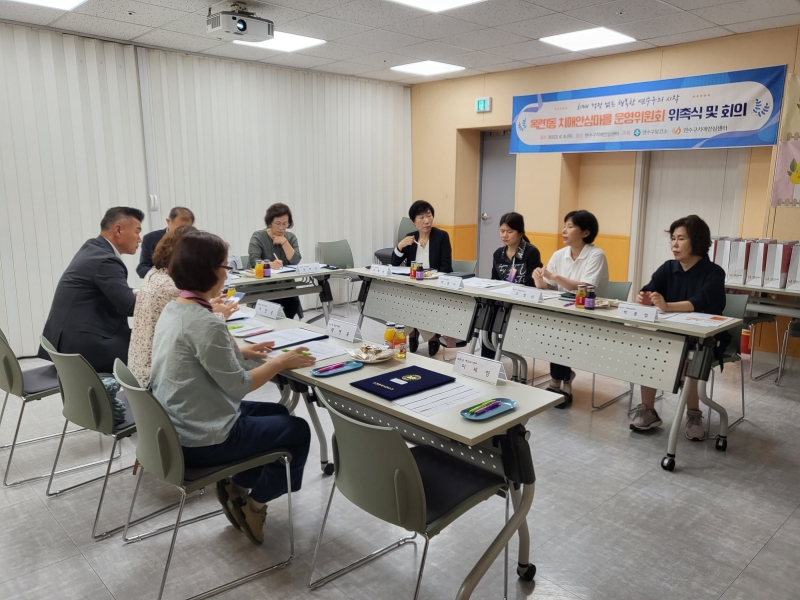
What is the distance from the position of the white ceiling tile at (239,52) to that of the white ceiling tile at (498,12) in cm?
210

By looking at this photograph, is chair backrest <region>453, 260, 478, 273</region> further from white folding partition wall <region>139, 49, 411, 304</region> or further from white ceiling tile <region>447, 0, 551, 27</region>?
white folding partition wall <region>139, 49, 411, 304</region>

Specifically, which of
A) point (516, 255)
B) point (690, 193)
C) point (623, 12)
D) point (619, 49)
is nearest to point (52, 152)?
point (516, 255)

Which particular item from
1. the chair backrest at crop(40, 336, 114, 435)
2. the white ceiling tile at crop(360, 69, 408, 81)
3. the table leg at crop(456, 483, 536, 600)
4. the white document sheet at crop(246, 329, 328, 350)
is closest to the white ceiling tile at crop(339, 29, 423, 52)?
the white ceiling tile at crop(360, 69, 408, 81)

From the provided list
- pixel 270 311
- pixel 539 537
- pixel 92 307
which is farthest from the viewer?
pixel 270 311

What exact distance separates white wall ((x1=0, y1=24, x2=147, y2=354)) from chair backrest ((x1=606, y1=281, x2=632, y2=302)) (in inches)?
174

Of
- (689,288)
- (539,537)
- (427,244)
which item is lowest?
(539,537)

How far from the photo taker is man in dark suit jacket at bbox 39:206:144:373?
122 inches

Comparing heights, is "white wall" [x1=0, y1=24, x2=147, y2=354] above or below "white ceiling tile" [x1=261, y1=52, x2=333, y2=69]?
below

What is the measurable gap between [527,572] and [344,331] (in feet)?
4.33

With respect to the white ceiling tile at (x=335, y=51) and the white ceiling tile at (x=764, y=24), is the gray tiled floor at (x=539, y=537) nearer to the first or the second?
the white ceiling tile at (x=764, y=24)

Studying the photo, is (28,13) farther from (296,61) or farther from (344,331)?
(344,331)

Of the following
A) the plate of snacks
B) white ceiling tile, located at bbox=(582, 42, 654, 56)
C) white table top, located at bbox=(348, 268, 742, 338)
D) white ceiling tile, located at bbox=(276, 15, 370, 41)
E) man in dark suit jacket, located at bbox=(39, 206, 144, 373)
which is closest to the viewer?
the plate of snacks

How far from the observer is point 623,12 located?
4.43 metres

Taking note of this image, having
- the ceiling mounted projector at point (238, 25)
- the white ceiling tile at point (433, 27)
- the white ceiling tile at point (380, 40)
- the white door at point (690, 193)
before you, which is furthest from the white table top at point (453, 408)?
the white door at point (690, 193)
